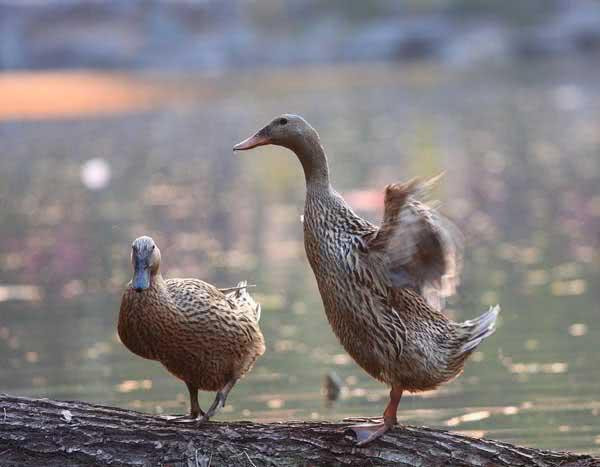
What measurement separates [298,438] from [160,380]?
3.08 metres

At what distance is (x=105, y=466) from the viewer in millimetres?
5980

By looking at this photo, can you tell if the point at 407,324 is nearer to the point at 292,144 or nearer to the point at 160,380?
the point at 292,144

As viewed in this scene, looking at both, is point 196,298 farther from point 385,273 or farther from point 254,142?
point 385,273

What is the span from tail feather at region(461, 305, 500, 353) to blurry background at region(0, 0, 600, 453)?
1.03m

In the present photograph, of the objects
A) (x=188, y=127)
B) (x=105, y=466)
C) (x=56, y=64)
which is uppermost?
(x=56, y=64)

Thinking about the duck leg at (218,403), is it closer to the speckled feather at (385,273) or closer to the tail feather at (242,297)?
the tail feather at (242,297)

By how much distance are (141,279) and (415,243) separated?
1.22 meters

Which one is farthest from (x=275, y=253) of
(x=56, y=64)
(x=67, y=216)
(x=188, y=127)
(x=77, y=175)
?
(x=56, y=64)

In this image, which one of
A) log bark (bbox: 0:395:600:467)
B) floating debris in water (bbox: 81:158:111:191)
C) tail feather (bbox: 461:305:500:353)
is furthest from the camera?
floating debris in water (bbox: 81:158:111:191)

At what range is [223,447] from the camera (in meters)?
6.06

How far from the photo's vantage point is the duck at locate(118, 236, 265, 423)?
632 cm

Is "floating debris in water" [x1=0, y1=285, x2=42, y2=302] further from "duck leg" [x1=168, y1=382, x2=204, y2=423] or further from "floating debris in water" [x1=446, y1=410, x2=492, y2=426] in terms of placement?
"duck leg" [x1=168, y1=382, x2=204, y2=423]

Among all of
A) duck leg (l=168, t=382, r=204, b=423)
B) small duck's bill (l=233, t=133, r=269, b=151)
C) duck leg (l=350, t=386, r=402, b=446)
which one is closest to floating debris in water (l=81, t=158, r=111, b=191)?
duck leg (l=168, t=382, r=204, b=423)

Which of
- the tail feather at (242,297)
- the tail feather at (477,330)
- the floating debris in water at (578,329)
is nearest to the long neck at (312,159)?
the tail feather at (477,330)
